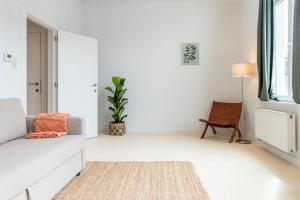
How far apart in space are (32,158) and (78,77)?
9.48 ft

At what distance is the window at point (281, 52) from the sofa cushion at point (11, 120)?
317cm

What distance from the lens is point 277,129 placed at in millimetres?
3189

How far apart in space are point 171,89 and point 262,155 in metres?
2.29

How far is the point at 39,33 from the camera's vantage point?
188 inches

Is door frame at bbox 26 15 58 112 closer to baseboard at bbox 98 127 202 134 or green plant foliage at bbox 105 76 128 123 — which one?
green plant foliage at bbox 105 76 128 123

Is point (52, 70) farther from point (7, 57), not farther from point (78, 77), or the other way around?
point (7, 57)

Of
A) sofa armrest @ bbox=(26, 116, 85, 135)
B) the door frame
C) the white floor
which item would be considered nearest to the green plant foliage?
the white floor

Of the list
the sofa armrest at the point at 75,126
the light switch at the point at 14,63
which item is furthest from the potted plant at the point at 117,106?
the sofa armrest at the point at 75,126

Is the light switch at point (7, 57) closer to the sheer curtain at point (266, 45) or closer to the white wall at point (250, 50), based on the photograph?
the sheer curtain at point (266, 45)

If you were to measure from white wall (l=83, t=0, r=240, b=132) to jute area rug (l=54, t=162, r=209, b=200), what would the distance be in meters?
2.33

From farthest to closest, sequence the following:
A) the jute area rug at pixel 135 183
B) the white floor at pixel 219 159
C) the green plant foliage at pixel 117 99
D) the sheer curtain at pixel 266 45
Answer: the green plant foliage at pixel 117 99, the sheer curtain at pixel 266 45, the white floor at pixel 219 159, the jute area rug at pixel 135 183

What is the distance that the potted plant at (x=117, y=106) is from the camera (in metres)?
4.84

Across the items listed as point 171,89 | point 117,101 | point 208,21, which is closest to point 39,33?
point 117,101

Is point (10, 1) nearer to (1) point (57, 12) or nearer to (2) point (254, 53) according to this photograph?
(1) point (57, 12)
